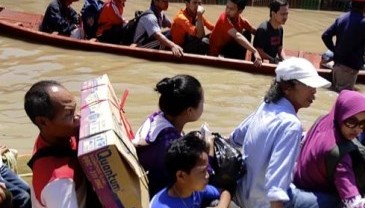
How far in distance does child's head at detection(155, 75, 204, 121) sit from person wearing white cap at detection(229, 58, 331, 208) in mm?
354

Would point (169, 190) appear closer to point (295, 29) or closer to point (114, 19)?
point (114, 19)

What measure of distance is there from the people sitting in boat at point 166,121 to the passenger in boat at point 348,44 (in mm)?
4676

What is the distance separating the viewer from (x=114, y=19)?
8711 millimetres

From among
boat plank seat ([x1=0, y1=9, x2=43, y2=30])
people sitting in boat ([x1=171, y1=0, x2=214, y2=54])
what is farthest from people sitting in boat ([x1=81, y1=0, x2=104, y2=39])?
boat plank seat ([x1=0, y1=9, x2=43, y2=30])

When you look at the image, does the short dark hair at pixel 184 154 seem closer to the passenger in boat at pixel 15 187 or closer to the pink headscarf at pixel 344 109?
the pink headscarf at pixel 344 109

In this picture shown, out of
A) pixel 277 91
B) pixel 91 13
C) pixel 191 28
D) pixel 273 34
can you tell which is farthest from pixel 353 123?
pixel 91 13

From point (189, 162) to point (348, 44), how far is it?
16.6ft

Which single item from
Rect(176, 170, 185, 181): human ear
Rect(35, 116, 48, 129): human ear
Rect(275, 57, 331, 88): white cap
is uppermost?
Rect(275, 57, 331, 88): white cap

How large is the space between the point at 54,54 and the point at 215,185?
5.78 m

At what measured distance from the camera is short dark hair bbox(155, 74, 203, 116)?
3.34m

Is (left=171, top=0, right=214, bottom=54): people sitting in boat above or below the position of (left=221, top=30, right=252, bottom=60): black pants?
above

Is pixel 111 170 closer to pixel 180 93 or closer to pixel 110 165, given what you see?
pixel 110 165

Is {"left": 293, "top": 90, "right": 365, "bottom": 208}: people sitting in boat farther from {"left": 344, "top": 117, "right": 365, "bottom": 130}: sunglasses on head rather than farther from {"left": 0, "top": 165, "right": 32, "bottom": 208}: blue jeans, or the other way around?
{"left": 0, "top": 165, "right": 32, "bottom": 208}: blue jeans

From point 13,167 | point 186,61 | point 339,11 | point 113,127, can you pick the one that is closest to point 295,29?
point 339,11
